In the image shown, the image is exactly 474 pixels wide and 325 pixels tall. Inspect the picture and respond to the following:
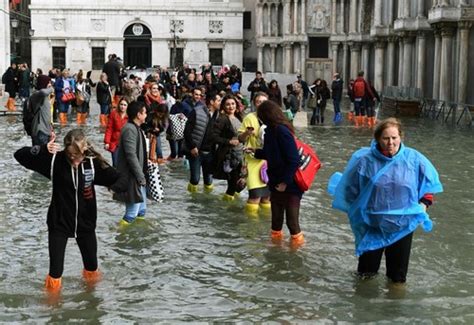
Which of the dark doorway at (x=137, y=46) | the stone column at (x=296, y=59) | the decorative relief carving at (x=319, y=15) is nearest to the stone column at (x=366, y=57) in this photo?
the decorative relief carving at (x=319, y=15)

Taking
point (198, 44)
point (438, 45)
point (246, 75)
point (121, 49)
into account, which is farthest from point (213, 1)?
point (438, 45)

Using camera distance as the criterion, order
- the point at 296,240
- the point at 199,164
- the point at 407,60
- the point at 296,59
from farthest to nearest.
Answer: the point at 296,59 < the point at 407,60 < the point at 199,164 < the point at 296,240

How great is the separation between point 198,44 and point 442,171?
5411 cm

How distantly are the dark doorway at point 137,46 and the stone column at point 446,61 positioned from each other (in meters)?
41.7

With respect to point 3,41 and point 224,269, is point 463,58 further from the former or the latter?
point 3,41

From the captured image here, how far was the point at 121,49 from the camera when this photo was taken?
70125mm

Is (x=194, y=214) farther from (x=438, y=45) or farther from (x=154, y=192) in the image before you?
(x=438, y=45)

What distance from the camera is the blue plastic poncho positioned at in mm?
8141

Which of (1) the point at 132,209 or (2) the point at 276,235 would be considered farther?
(1) the point at 132,209

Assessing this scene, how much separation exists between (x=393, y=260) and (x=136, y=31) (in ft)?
208

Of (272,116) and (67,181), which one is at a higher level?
(272,116)

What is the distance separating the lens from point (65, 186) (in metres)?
8.27

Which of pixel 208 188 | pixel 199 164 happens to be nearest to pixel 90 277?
pixel 199 164

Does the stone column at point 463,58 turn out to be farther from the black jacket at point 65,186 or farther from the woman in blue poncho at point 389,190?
the black jacket at point 65,186
